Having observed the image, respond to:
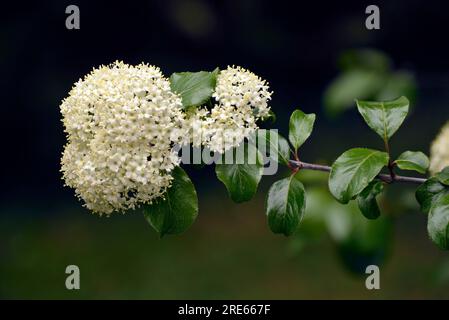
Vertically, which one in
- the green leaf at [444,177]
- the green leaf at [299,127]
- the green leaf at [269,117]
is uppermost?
the green leaf at [269,117]

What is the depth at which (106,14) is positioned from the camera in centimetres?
638

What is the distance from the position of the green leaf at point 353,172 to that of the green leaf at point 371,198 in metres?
0.08

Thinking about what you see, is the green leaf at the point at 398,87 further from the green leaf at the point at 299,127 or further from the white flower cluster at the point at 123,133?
the white flower cluster at the point at 123,133

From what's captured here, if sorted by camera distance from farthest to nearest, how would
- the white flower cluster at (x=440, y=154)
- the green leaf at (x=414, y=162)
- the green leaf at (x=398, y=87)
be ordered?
the green leaf at (x=398, y=87)
the white flower cluster at (x=440, y=154)
the green leaf at (x=414, y=162)

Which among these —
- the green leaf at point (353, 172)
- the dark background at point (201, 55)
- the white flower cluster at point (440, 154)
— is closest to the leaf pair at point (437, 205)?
the green leaf at point (353, 172)

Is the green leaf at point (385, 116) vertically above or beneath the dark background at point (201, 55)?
beneath

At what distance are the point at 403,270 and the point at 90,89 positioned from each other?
3546mm

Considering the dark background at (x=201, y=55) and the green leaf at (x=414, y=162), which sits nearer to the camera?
the green leaf at (x=414, y=162)

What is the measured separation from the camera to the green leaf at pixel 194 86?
144 cm

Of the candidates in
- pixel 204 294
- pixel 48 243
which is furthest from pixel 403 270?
pixel 48 243

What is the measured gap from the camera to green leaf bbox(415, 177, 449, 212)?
1.47m

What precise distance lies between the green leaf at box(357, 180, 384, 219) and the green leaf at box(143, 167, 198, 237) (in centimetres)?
35

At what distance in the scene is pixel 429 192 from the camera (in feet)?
4.83

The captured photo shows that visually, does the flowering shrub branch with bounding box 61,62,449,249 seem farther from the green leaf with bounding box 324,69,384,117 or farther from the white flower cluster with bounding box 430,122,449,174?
the green leaf with bounding box 324,69,384,117
